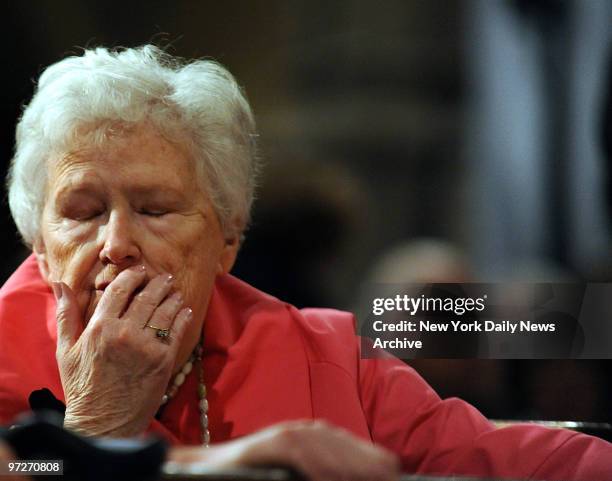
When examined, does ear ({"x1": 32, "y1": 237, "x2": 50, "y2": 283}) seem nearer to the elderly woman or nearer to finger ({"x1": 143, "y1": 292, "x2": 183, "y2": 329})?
the elderly woman

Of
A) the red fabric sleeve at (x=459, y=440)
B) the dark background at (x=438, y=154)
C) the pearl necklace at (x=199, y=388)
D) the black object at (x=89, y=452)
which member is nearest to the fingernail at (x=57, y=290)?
the pearl necklace at (x=199, y=388)

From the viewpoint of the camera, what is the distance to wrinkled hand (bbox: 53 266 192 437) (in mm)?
1690

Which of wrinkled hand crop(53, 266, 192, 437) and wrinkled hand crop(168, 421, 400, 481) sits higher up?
wrinkled hand crop(53, 266, 192, 437)

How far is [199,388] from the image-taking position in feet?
6.40

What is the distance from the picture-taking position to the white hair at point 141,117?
186cm

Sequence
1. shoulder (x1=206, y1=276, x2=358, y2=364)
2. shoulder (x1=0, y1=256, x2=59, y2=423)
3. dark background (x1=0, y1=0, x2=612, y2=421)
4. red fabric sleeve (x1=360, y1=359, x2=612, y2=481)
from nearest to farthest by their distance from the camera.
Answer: shoulder (x1=0, y1=256, x2=59, y2=423), red fabric sleeve (x1=360, y1=359, x2=612, y2=481), shoulder (x1=206, y1=276, x2=358, y2=364), dark background (x1=0, y1=0, x2=612, y2=421)

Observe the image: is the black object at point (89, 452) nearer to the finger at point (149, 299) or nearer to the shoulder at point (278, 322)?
the finger at point (149, 299)

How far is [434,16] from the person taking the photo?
87.5 inches

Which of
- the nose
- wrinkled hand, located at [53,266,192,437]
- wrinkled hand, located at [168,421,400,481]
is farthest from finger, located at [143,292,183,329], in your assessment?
wrinkled hand, located at [168,421,400,481]

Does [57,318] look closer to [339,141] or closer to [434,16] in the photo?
[339,141]

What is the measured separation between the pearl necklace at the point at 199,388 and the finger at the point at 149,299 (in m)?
0.21

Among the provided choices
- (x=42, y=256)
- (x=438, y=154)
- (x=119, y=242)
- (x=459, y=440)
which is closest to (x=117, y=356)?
(x=119, y=242)

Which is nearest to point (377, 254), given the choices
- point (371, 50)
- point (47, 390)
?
point (371, 50)

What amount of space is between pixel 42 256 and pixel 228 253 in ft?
1.34
